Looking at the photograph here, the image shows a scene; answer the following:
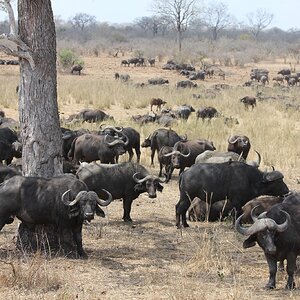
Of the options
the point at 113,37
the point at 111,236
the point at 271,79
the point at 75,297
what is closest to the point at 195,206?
the point at 111,236

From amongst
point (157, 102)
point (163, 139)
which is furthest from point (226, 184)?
point (157, 102)

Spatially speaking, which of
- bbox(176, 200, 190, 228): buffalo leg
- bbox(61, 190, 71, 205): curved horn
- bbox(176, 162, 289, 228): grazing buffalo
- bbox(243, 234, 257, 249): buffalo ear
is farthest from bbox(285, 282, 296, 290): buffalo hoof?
bbox(176, 200, 190, 228): buffalo leg

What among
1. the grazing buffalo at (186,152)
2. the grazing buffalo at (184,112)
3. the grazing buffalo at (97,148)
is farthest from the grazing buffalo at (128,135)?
the grazing buffalo at (184,112)

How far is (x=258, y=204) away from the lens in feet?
35.4

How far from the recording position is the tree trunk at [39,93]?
925cm

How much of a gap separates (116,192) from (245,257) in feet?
10.6

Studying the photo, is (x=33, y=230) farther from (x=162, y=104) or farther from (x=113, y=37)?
(x=113, y=37)

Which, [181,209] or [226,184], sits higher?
[226,184]

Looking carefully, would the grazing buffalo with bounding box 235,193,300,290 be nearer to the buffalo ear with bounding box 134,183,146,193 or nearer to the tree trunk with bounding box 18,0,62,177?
the tree trunk with bounding box 18,0,62,177

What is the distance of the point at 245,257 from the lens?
9.17 m

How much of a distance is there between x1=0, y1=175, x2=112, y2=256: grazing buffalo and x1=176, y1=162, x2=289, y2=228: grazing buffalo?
8.57ft

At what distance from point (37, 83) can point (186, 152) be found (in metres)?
6.89

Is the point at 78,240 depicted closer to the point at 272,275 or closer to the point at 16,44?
the point at 272,275

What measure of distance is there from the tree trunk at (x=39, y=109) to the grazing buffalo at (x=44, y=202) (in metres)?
0.34
